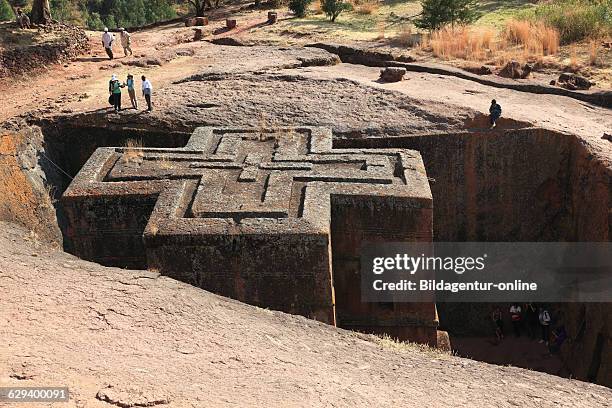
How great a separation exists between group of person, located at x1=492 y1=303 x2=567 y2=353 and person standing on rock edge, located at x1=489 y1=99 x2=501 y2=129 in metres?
2.79

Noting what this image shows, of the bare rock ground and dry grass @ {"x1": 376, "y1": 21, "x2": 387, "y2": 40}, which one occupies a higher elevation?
dry grass @ {"x1": 376, "y1": 21, "x2": 387, "y2": 40}

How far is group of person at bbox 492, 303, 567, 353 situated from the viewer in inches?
372

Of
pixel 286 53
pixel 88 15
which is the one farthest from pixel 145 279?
pixel 88 15

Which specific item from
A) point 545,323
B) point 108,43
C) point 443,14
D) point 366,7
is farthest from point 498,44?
point 108,43

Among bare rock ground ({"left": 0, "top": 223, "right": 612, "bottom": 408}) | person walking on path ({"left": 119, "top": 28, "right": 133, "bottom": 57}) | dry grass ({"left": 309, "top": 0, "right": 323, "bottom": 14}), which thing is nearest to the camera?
bare rock ground ({"left": 0, "top": 223, "right": 612, "bottom": 408})

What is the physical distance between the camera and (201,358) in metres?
4.86

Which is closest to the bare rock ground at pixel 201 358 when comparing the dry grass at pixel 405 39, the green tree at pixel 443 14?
the dry grass at pixel 405 39

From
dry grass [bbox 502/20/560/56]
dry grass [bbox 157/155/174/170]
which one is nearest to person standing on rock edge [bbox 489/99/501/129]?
dry grass [bbox 502/20/560/56]

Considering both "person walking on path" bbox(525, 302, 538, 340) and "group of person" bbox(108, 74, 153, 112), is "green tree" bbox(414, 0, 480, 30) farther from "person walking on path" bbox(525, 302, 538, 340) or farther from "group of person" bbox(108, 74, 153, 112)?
"person walking on path" bbox(525, 302, 538, 340)

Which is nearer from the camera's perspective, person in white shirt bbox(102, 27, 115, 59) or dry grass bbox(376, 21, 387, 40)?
person in white shirt bbox(102, 27, 115, 59)

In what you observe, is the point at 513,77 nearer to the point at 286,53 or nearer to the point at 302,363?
the point at 286,53

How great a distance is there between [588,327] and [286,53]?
824cm

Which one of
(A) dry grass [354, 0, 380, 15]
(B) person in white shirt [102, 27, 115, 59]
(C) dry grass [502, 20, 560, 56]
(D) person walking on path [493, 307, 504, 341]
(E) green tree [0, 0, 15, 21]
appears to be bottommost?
(D) person walking on path [493, 307, 504, 341]

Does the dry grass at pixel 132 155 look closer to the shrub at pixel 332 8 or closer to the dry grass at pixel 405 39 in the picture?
the dry grass at pixel 405 39
